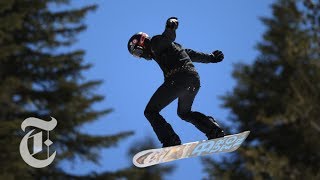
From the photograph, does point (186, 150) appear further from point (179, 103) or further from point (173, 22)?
point (173, 22)

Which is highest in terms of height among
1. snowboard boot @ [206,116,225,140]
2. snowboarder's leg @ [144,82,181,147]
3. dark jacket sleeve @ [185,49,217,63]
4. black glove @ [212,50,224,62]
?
dark jacket sleeve @ [185,49,217,63]

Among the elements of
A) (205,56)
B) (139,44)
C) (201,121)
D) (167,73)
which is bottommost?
(201,121)

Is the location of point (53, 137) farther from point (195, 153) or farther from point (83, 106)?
point (195, 153)

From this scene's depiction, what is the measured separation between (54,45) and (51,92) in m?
2.25

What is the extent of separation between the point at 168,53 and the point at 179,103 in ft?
3.30

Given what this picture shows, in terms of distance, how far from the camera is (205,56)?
9648mm

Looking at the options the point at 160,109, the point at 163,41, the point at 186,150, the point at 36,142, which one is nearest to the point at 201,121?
the point at 186,150

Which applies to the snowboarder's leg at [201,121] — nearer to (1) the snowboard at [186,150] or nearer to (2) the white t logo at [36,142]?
(1) the snowboard at [186,150]

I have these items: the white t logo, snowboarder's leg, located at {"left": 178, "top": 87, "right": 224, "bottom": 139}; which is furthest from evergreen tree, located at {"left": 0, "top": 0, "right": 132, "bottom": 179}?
snowboarder's leg, located at {"left": 178, "top": 87, "right": 224, "bottom": 139}

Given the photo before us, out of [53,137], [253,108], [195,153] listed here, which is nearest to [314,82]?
[253,108]

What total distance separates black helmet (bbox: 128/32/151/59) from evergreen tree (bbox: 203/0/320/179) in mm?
14167

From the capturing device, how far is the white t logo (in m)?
16.3

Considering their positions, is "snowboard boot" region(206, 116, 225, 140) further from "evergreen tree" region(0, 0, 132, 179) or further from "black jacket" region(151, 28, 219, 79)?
"evergreen tree" region(0, 0, 132, 179)

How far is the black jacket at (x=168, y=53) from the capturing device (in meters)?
8.76
